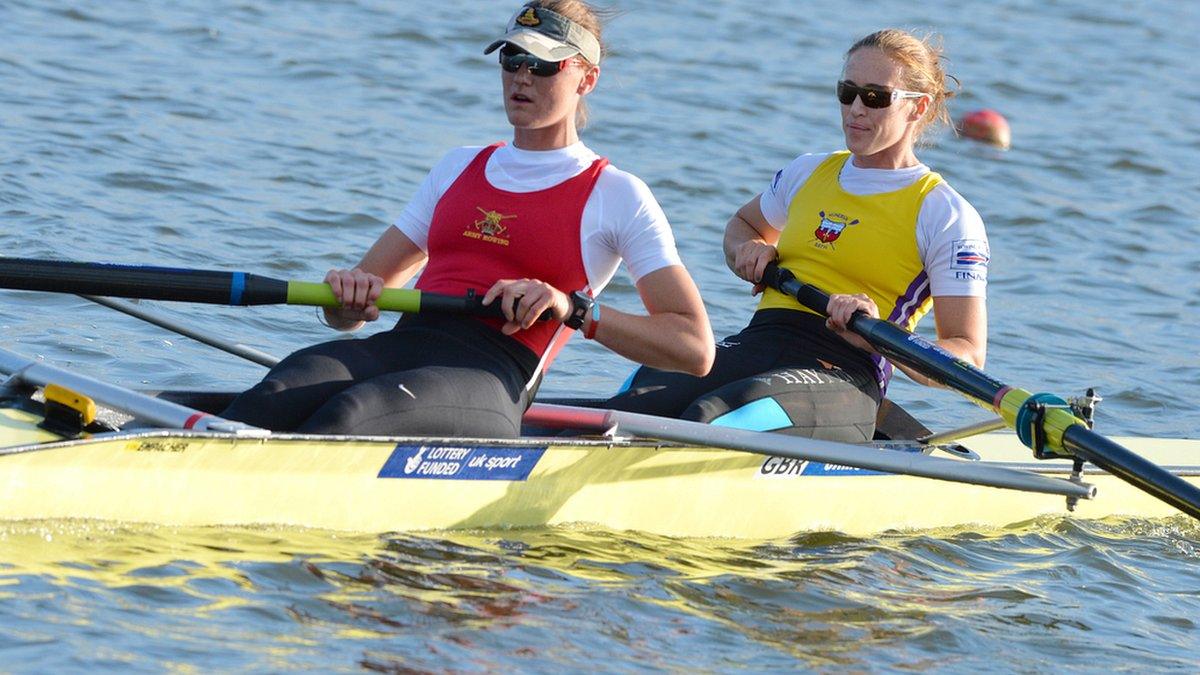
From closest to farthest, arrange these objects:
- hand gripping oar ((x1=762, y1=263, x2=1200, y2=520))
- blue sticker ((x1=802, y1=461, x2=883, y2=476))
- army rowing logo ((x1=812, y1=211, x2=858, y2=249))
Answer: hand gripping oar ((x1=762, y1=263, x2=1200, y2=520)) → blue sticker ((x1=802, y1=461, x2=883, y2=476)) → army rowing logo ((x1=812, y1=211, x2=858, y2=249))

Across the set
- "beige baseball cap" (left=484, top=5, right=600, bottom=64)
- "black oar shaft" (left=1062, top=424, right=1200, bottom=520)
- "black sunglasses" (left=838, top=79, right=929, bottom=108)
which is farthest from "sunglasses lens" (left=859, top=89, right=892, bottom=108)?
"black oar shaft" (left=1062, top=424, right=1200, bottom=520)

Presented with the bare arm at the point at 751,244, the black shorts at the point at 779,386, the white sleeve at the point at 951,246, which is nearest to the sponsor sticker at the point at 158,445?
the black shorts at the point at 779,386

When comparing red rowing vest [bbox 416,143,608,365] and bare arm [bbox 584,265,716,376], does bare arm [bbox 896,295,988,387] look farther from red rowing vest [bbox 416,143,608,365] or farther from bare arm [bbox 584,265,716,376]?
red rowing vest [bbox 416,143,608,365]

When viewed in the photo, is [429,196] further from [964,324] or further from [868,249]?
[964,324]

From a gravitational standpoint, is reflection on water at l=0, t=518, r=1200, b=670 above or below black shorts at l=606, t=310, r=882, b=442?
below

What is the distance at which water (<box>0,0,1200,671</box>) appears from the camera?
13.8 feet

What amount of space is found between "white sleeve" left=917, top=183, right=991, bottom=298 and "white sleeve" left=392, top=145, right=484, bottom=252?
1450 millimetres

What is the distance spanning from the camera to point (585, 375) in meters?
7.25

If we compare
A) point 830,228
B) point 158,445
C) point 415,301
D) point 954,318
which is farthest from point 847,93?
point 158,445

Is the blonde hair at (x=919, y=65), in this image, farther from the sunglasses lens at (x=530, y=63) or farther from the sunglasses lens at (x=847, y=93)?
the sunglasses lens at (x=530, y=63)

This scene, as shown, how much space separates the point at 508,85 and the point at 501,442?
0.96 metres

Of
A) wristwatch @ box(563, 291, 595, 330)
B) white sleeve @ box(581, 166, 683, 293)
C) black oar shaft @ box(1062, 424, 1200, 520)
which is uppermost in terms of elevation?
white sleeve @ box(581, 166, 683, 293)

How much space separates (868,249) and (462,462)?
1.62 meters

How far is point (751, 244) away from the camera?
5.80 metres
